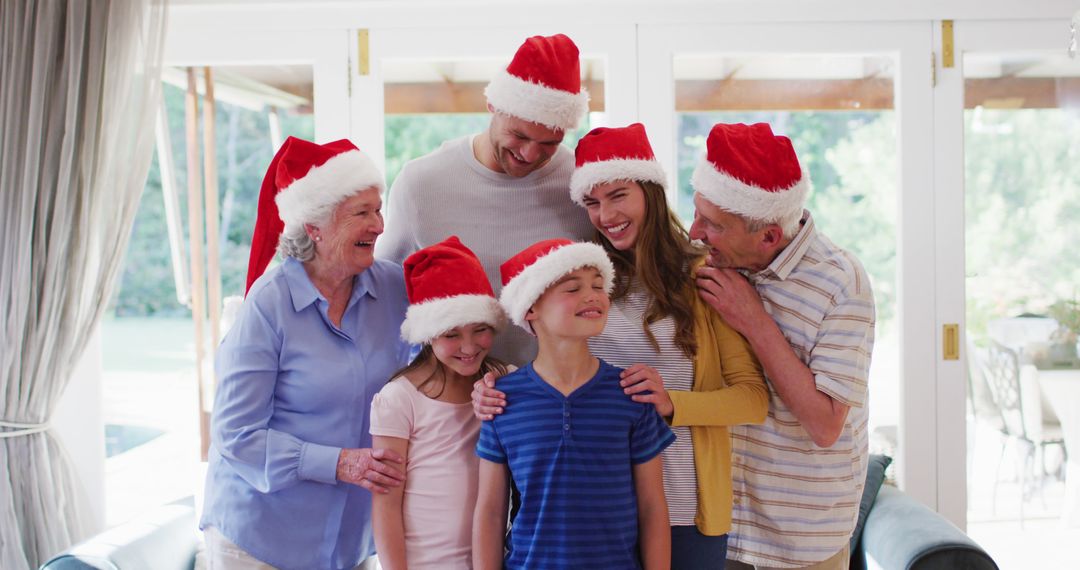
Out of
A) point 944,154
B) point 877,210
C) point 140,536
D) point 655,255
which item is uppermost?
point 944,154

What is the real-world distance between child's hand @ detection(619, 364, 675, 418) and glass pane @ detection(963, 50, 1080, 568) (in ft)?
6.67

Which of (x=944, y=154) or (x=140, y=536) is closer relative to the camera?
(x=140, y=536)

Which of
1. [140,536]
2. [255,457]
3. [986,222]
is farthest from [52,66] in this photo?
[986,222]

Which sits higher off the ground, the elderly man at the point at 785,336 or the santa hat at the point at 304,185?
the santa hat at the point at 304,185

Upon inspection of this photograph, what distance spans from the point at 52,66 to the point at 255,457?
194cm

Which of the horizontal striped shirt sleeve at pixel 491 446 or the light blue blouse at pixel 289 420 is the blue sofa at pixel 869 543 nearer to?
the light blue blouse at pixel 289 420

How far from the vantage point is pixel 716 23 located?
119 inches

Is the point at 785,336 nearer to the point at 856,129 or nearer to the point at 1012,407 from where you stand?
the point at 856,129

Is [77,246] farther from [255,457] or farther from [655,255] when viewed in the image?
[655,255]

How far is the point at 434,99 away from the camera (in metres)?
3.10

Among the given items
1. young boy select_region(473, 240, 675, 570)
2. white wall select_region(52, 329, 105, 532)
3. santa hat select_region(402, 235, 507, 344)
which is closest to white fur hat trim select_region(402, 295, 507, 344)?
santa hat select_region(402, 235, 507, 344)

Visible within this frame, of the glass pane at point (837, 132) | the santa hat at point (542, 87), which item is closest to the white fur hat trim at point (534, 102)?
the santa hat at point (542, 87)

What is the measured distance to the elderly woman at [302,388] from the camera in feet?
5.55

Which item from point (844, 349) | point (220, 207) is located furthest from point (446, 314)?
point (220, 207)
